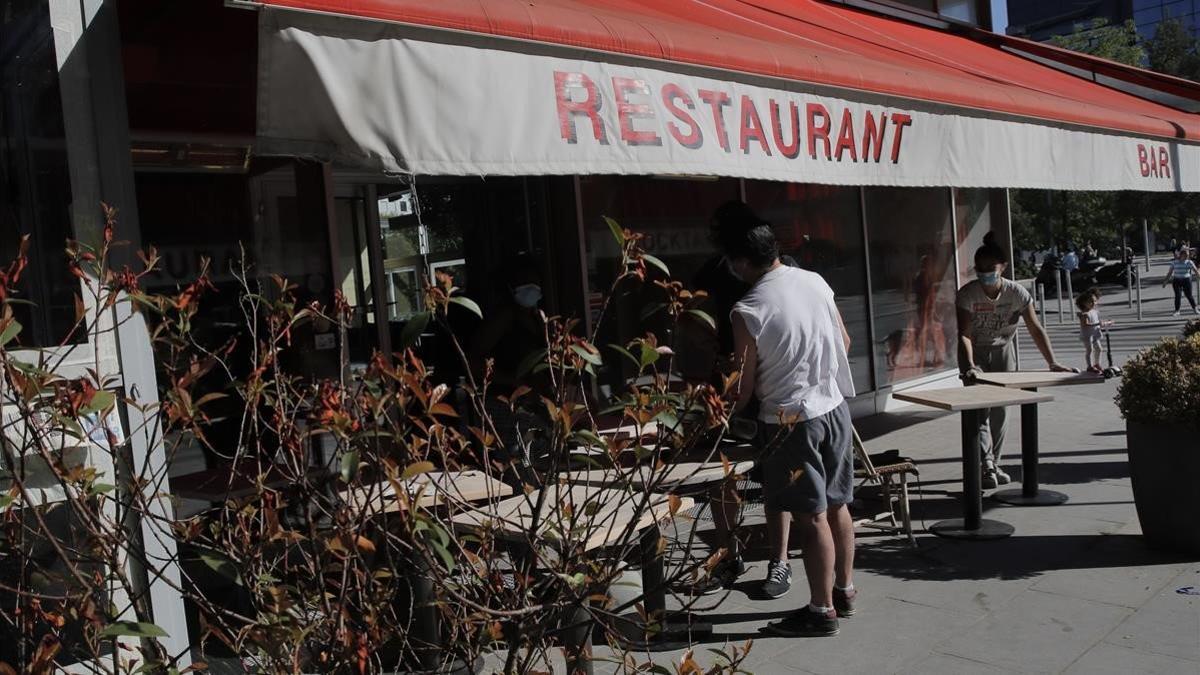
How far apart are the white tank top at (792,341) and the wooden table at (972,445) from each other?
138cm

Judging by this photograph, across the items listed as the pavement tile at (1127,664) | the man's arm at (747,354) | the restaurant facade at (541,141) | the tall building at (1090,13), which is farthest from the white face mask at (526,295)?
the tall building at (1090,13)

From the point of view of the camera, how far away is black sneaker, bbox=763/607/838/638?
412 centimetres

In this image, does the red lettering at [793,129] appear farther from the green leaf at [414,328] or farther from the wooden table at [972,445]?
the green leaf at [414,328]

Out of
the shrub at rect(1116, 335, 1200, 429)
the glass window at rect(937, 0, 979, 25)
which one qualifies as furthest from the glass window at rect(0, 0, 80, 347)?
the glass window at rect(937, 0, 979, 25)

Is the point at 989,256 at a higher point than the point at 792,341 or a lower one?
higher

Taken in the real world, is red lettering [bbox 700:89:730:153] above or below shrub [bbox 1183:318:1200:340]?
above

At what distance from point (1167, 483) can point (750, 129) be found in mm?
2715

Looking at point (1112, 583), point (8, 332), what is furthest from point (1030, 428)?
point (8, 332)

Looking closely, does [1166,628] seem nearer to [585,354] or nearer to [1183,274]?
[585,354]

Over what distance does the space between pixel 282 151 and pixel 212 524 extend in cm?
119

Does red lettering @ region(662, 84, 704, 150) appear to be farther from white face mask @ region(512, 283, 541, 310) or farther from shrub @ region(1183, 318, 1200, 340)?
shrub @ region(1183, 318, 1200, 340)

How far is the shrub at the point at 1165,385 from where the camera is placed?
460cm

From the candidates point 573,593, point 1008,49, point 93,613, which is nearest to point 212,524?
point 93,613

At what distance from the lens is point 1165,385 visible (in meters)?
4.67
